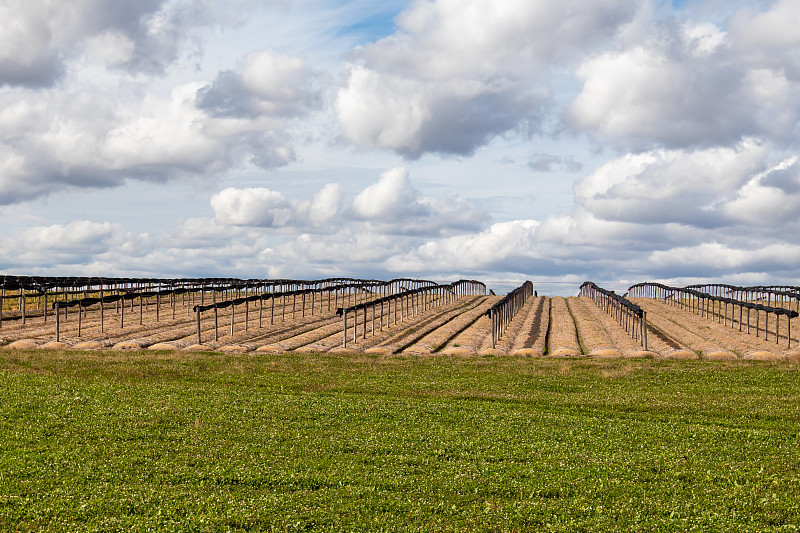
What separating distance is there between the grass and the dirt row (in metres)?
10.9

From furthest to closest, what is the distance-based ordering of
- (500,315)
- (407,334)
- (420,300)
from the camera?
(420,300) → (407,334) → (500,315)

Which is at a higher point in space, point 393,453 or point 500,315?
point 500,315

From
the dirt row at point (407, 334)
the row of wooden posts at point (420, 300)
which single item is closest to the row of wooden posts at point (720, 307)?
the dirt row at point (407, 334)

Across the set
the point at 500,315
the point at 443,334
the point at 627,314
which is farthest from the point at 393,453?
the point at 627,314

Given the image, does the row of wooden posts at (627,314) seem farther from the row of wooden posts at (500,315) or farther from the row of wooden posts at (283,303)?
the row of wooden posts at (283,303)

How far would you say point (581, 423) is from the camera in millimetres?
20625

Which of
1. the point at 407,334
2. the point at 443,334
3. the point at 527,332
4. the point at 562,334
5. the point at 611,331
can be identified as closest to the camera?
the point at 443,334

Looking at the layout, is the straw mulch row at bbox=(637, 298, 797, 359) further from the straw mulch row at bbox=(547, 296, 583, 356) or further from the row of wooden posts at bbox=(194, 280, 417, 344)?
the row of wooden posts at bbox=(194, 280, 417, 344)

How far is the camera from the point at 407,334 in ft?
171

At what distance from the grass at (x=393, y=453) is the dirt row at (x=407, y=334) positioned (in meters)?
10.9

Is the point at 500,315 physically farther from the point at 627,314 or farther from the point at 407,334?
the point at 627,314

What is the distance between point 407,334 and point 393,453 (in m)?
35.1

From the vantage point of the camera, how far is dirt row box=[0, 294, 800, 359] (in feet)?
130

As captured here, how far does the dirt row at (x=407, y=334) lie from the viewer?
1565 inches
